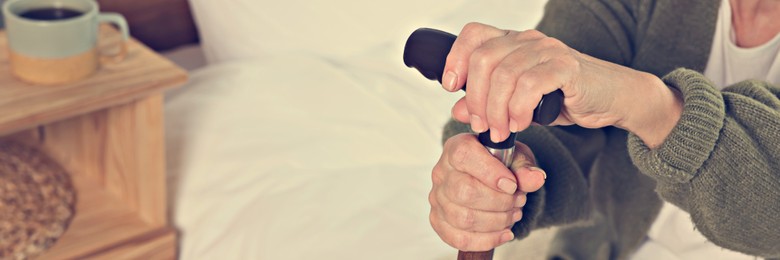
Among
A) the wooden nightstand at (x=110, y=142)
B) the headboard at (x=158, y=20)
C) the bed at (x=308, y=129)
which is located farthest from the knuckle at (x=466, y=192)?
the headboard at (x=158, y=20)

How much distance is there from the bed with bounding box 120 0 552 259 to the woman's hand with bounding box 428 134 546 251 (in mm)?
272

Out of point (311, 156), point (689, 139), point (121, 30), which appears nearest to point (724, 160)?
point (689, 139)

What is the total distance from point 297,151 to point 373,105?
0.49ft

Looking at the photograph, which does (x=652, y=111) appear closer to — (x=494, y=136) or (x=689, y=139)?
(x=689, y=139)

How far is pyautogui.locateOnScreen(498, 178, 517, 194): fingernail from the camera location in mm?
706

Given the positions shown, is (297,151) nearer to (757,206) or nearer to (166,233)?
(166,233)

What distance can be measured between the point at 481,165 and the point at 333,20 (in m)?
0.70

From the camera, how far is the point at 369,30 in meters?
1.38

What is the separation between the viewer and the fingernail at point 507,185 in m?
0.71

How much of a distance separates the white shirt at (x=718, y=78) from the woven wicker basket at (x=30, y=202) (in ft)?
2.41

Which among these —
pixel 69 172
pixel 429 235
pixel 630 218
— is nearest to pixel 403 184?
pixel 429 235

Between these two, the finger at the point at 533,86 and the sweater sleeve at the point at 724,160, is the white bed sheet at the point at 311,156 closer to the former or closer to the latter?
the sweater sleeve at the point at 724,160

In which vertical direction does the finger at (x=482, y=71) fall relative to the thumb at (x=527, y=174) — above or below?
above

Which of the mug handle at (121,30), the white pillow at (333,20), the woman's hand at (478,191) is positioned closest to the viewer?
the woman's hand at (478,191)
